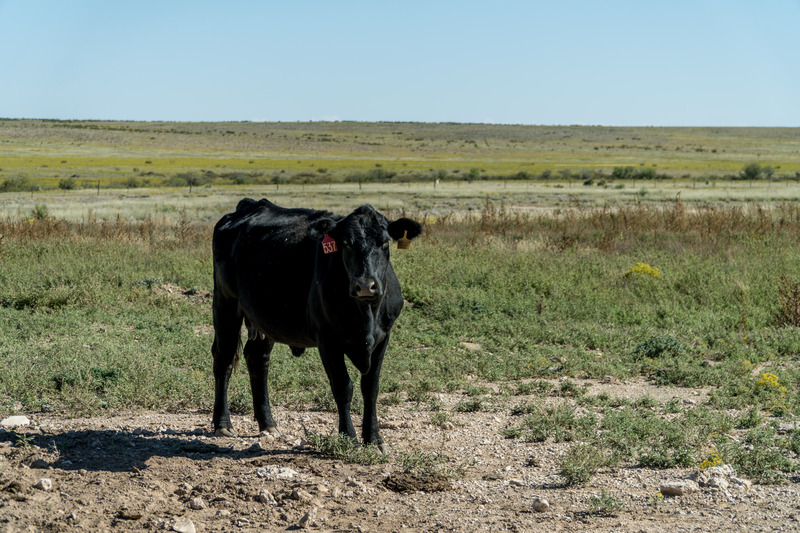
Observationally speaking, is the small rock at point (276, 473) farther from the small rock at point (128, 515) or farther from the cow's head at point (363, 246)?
the cow's head at point (363, 246)

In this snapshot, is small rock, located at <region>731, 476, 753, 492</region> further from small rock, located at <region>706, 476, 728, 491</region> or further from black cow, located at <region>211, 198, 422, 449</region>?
black cow, located at <region>211, 198, 422, 449</region>

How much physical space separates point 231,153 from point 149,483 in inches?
4866

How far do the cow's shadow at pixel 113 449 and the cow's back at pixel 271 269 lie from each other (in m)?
1.13

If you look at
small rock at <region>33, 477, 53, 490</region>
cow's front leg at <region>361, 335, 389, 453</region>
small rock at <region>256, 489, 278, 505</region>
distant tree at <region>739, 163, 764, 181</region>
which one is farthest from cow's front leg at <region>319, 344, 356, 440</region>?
distant tree at <region>739, 163, 764, 181</region>

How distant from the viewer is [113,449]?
656 cm

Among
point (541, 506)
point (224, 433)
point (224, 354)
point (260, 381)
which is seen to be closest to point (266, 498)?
point (541, 506)

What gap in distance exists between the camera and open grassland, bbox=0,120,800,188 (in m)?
76.7

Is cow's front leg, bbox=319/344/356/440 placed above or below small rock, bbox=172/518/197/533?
above

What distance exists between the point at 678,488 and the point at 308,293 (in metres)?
3.43

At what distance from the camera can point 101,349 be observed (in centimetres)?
1005

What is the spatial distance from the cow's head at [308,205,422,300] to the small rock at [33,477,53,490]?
2.53 meters

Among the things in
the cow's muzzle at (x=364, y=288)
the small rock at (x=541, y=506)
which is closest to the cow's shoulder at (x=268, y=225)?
the cow's muzzle at (x=364, y=288)

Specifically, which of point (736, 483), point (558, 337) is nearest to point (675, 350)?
point (558, 337)

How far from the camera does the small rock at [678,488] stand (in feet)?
18.3
